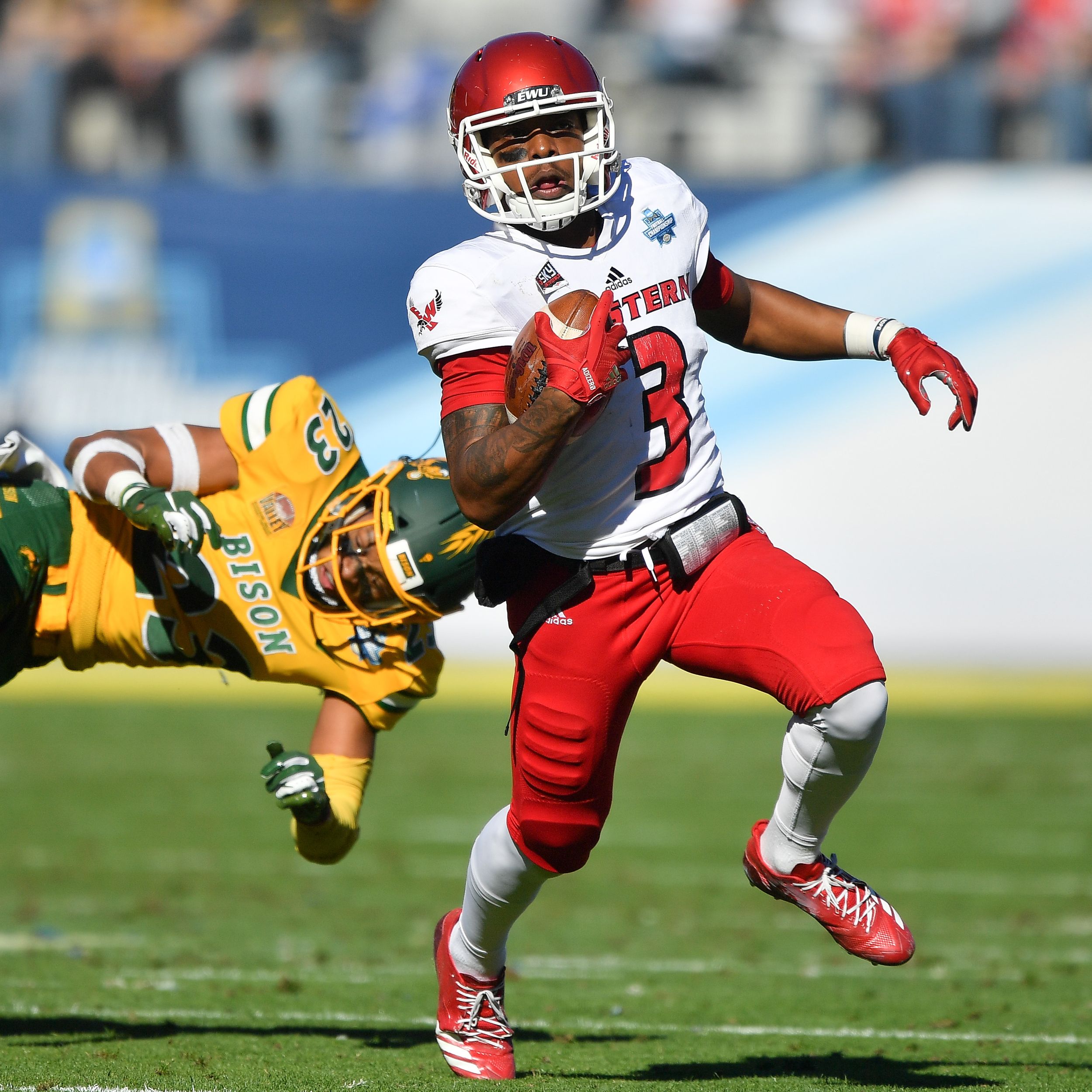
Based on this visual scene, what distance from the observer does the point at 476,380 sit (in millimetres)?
2943

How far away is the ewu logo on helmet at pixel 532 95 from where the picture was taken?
3.08 meters

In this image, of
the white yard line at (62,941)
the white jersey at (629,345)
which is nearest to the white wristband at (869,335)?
the white jersey at (629,345)

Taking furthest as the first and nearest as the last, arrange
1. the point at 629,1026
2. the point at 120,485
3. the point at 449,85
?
the point at 449,85, the point at 629,1026, the point at 120,485

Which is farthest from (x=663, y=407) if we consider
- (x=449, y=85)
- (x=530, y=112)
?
(x=449, y=85)

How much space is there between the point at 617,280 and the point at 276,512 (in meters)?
1.11

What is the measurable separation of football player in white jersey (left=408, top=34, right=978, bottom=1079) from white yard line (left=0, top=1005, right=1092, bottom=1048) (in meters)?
0.69

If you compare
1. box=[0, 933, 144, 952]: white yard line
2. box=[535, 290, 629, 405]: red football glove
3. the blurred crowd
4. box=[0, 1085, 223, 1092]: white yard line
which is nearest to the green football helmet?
box=[535, 290, 629, 405]: red football glove

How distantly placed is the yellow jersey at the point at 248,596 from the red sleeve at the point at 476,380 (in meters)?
0.89

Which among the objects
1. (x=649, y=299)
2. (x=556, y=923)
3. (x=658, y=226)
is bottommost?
(x=556, y=923)

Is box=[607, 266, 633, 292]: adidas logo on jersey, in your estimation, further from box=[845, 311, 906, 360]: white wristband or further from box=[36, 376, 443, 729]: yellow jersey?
box=[36, 376, 443, 729]: yellow jersey

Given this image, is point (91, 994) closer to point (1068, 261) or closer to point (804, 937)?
point (804, 937)

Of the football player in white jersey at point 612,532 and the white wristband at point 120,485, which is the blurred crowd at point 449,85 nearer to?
the white wristband at point 120,485

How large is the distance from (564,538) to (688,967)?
205cm

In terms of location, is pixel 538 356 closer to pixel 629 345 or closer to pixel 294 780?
pixel 629 345
